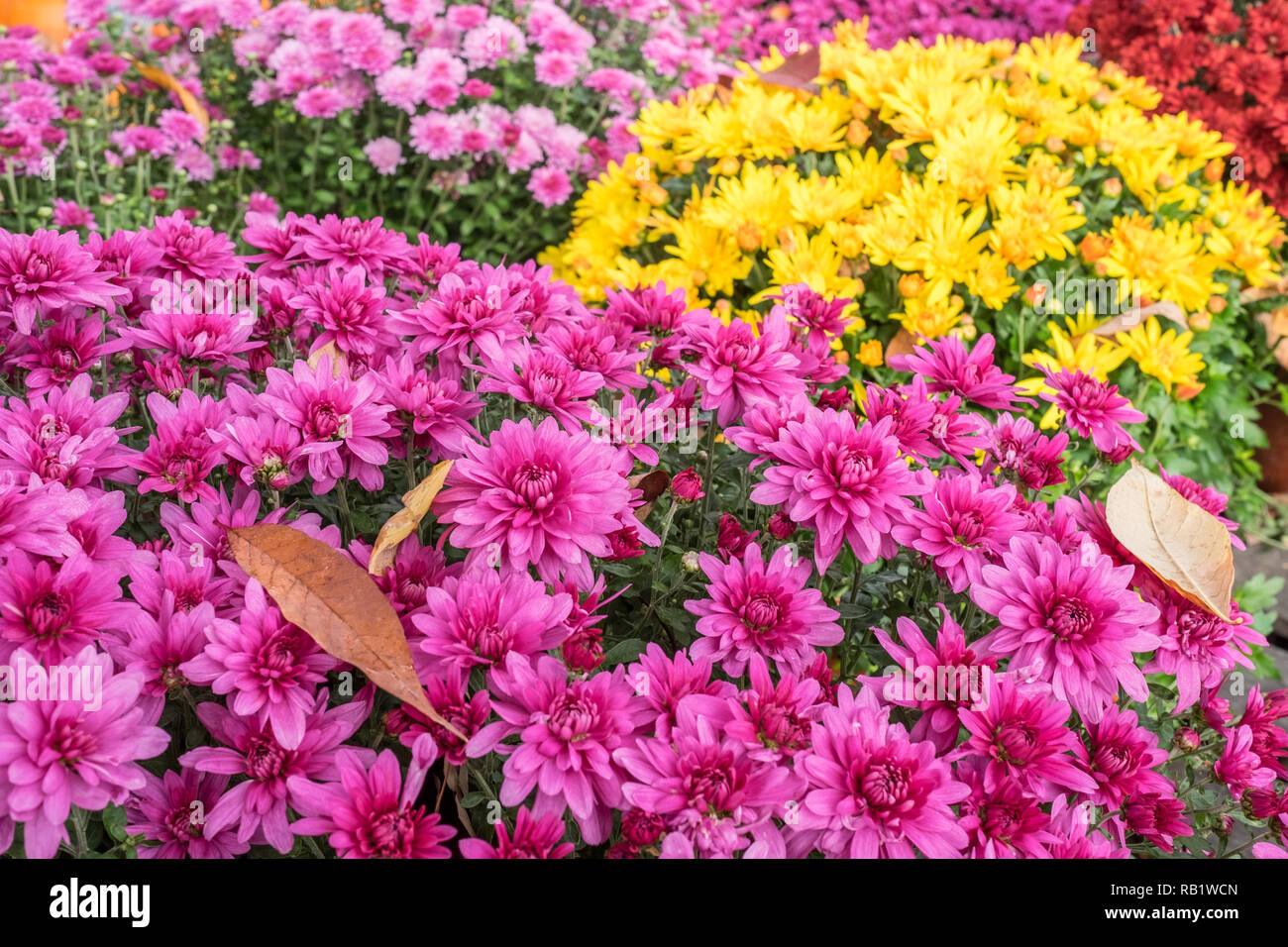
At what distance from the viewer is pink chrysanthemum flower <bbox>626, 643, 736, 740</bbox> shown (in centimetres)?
95

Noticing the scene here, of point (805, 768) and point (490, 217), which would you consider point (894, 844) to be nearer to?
point (805, 768)

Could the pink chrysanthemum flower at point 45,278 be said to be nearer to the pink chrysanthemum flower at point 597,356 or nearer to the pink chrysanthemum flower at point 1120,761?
the pink chrysanthemum flower at point 597,356

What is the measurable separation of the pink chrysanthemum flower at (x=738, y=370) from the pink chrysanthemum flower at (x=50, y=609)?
70 cm

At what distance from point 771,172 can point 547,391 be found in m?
1.58

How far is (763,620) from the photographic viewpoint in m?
1.05

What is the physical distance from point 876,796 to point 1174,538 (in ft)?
1.86

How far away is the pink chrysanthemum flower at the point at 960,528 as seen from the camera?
3.56 feet

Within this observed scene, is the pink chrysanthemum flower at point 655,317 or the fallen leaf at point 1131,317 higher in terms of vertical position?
the pink chrysanthemum flower at point 655,317

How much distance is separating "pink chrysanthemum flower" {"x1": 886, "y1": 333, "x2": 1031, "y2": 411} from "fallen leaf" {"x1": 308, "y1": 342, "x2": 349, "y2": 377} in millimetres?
772

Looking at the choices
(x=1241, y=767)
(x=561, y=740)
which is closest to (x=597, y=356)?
(x=561, y=740)

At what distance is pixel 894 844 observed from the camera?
0.87m

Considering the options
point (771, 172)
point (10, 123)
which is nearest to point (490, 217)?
point (771, 172)

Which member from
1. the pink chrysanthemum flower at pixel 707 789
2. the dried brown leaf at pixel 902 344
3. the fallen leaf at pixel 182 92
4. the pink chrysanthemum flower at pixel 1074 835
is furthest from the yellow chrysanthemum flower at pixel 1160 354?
the fallen leaf at pixel 182 92

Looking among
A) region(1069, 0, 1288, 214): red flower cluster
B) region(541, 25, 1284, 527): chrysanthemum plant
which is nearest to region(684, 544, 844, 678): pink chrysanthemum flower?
region(541, 25, 1284, 527): chrysanthemum plant
